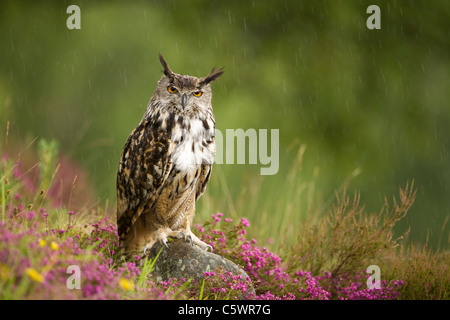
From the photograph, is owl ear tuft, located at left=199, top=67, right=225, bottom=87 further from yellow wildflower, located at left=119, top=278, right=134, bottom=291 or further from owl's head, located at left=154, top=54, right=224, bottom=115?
yellow wildflower, located at left=119, top=278, right=134, bottom=291

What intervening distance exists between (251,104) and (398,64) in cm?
Result: 209

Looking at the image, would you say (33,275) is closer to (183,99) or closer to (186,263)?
(186,263)

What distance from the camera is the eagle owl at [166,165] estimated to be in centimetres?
382

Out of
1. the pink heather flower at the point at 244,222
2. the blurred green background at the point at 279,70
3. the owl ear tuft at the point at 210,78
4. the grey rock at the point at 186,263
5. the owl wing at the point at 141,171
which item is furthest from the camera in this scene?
the blurred green background at the point at 279,70

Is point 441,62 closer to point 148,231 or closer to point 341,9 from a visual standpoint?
point 341,9

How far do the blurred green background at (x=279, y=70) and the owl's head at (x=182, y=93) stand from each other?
9.29 ft

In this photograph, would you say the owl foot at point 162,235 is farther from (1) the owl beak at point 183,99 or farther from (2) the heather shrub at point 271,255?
(1) the owl beak at point 183,99

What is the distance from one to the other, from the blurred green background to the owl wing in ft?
9.86

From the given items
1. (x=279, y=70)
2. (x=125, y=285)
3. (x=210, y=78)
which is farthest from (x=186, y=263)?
(x=279, y=70)

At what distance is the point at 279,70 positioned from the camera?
7129 mm

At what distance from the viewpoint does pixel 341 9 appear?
7070 millimetres

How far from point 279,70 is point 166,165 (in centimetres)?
376

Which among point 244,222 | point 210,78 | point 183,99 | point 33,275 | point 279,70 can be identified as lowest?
point 244,222

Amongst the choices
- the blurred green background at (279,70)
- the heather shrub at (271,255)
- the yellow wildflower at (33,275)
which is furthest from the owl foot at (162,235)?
the blurred green background at (279,70)
